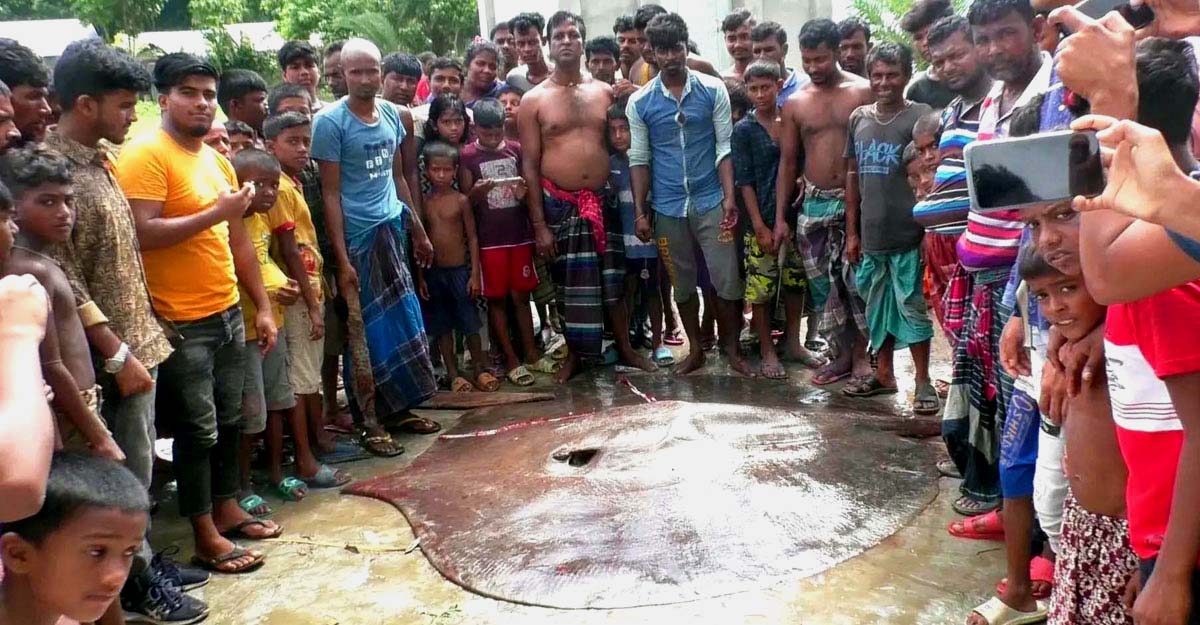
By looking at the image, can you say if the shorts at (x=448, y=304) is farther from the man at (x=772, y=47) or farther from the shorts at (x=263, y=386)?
the man at (x=772, y=47)

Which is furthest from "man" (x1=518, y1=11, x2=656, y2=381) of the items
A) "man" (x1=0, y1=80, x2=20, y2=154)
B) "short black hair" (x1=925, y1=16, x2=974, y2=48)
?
"man" (x1=0, y1=80, x2=20, y2=154)

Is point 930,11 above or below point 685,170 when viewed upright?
above

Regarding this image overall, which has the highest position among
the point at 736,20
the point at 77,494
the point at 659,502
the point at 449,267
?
the point at 736,20

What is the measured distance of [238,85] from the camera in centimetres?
445

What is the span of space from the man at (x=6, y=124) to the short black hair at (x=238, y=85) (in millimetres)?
1709

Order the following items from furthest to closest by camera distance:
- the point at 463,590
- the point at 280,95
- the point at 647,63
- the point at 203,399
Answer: the point at 647,63 < the point at 280,95 < the point at 203,399 < the point at 463,590

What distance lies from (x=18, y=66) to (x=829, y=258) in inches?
151

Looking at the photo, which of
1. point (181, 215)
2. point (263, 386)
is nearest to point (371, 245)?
point (263, 386)

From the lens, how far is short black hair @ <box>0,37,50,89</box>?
9.81ft

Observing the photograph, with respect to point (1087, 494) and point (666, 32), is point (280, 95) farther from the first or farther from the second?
point (1087, 494)

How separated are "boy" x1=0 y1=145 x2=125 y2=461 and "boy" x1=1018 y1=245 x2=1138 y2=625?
2.46 metres

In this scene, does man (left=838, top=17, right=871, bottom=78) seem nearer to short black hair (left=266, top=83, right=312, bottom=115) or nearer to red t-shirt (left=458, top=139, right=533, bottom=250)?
red t-shirt (left=458, top=139, right=533, bottom=250)

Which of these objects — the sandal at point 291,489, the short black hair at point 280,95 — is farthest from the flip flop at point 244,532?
the short black hair at point 280,95

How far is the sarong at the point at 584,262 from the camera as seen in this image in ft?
18.8
